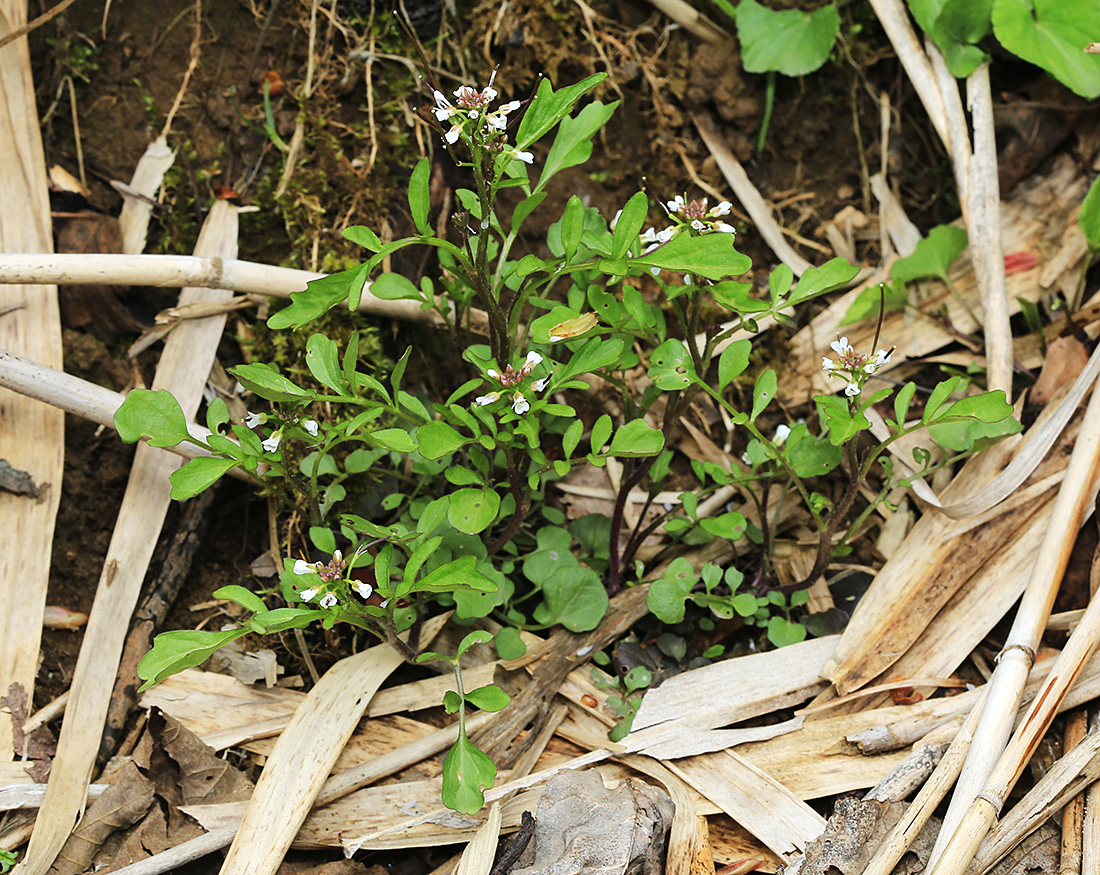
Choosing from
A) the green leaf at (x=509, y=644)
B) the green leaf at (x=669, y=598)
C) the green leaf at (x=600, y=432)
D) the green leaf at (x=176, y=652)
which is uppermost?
the green leaf at (x=600, y=432)

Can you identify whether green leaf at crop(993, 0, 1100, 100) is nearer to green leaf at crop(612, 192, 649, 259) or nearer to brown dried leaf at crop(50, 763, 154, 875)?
green leaf at crop(612, 192, 649, 259)

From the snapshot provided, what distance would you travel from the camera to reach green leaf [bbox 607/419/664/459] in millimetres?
1758

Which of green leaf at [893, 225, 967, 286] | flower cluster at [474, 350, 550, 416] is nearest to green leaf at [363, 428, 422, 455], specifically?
flower cluster at [474, 350, 550, 416]

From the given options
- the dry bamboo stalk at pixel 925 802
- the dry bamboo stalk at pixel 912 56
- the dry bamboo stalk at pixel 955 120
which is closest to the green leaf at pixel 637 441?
the dry bamboo stalk at pixel 925 802

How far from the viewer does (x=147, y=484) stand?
227cm

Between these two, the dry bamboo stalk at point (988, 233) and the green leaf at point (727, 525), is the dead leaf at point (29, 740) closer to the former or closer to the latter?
the green leaf at point (727, 525)

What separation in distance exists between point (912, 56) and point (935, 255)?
0.65 metres

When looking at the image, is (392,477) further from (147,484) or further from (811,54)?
(811,54)

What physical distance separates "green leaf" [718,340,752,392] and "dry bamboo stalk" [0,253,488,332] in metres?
0.76

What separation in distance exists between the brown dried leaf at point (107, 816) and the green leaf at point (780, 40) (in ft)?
8.82

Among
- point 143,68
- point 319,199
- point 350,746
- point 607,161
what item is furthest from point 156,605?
point 607,161

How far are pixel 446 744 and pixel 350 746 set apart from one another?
249mm

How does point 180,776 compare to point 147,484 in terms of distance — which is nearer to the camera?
point 180,776

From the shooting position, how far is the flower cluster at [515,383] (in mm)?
1727
